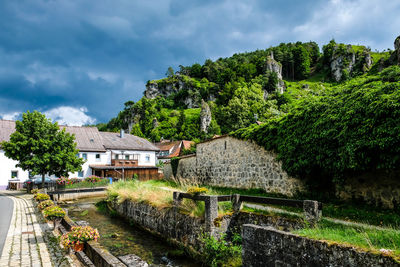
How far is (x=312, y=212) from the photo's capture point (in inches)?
226

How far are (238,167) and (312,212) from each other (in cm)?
939

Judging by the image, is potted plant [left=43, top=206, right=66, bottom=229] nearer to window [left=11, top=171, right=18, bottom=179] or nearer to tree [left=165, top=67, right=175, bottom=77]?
window [left=11, top=171, right=18, bottom=179]

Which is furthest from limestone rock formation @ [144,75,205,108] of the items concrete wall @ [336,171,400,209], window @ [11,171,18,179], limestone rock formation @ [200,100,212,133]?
concrete wall @ [336,171,400,209]

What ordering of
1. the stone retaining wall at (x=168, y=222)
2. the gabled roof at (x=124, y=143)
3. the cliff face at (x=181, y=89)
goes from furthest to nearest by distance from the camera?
1. the cliff face at (x=181, y=89)
2. the gabled roof at (x=124, y=143)
3. the stone retaining wall at (x=168, y=222)

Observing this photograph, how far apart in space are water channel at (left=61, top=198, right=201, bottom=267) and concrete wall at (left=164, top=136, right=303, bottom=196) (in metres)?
3.26

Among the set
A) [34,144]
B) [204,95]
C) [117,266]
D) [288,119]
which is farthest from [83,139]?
[204,95]

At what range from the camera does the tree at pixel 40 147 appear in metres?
19.7

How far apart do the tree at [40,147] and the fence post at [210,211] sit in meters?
17.4

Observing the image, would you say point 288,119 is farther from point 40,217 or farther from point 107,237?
point 40,217

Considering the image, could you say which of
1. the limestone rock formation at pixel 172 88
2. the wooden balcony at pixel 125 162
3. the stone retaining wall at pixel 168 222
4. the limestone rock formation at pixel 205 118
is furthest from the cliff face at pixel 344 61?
the stone retaining wall at pixel 168 222

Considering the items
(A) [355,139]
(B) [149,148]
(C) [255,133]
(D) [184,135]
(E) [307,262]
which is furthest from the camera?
(D) [184,135]

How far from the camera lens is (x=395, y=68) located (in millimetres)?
8250

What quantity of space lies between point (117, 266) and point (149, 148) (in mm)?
35828

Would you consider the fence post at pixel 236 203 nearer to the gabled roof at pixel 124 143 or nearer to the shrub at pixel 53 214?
the shrub at pixel 53 214
